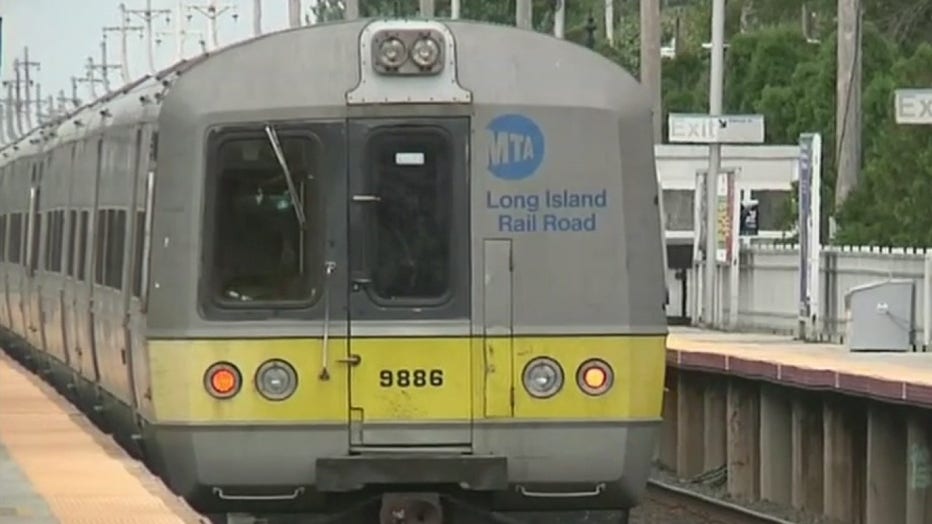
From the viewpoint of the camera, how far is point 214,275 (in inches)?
472

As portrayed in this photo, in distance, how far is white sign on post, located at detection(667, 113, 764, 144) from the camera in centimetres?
3112

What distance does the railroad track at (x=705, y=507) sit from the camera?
62.0 feet

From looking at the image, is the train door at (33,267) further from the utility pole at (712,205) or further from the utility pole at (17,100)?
the utility pole at (17,100)

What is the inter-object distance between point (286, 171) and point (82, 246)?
257 inches

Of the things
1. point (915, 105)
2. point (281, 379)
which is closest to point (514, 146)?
point (281, 379)

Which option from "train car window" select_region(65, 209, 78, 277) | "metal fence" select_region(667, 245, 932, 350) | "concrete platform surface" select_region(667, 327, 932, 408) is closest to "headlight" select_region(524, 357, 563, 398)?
"concrete platform surface" select_region(667, 327, 932, 408)

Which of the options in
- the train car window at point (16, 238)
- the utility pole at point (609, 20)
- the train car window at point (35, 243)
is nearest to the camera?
the train car window at point (35, 243)

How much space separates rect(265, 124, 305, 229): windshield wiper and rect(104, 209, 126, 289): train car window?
2.62 metres

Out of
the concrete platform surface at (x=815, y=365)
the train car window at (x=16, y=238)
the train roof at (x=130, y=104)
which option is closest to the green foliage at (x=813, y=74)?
the concrete platform surface at (x=815, y=365)

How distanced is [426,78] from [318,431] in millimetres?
1732

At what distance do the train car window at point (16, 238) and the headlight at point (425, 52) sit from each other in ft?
47.0

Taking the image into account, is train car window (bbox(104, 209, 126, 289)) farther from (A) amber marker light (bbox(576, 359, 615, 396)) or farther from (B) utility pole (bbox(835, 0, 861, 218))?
(B) utility pole (bbox(835, 0, 861, 218))

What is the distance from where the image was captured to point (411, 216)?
12.0 metres

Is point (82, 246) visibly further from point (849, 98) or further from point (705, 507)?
point (849, 98)
